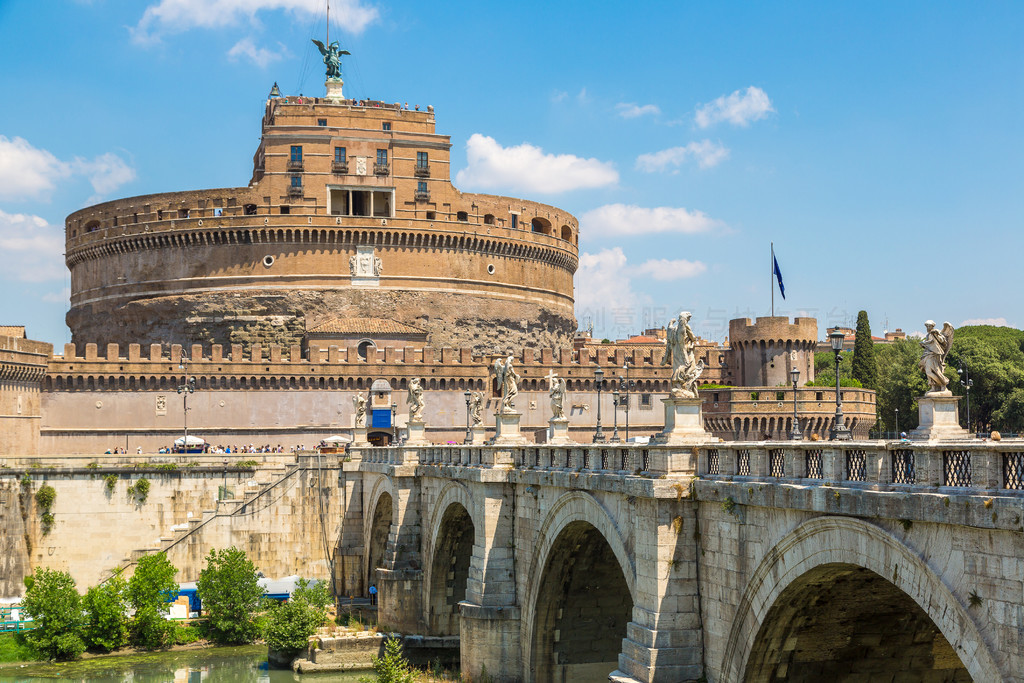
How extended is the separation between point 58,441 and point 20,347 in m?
6.08

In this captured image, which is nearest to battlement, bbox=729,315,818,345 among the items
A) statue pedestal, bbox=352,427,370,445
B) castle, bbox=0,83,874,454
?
castle, bbox=0,83,874,454

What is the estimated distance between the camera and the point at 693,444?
1712cm

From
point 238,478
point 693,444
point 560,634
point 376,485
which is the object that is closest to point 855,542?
point 693,444

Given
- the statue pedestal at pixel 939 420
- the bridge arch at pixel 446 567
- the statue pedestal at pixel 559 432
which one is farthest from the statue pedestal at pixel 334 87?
the statue pedestal at pixel 939 420

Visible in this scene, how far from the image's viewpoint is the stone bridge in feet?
35.4

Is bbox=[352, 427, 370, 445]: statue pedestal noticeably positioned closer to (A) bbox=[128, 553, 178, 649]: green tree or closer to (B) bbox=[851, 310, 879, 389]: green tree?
(A) bbox=[128, 553, 178, 649]: green tree

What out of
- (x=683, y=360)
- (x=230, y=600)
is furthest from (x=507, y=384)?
(x=230, y=600)

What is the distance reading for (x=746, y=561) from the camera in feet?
50.1

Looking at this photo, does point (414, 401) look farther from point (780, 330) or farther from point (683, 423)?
point (780, 330)

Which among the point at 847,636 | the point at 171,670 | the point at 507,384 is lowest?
the point at 171,670

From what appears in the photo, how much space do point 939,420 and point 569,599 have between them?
12459 millimetres

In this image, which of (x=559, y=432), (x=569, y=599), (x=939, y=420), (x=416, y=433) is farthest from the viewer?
(x=416, y=433)

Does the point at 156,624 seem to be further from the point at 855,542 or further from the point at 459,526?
the point at 855,542

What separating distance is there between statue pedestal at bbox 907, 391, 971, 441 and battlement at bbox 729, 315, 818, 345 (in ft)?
182
